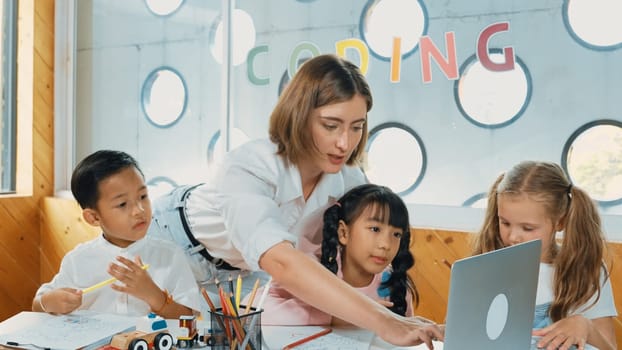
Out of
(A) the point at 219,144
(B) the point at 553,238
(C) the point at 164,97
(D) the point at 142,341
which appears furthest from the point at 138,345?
(C) the point at 164,97

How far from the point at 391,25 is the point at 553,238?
117cm

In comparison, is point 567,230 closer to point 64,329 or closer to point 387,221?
point 387,221

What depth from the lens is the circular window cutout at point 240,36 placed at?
297cm

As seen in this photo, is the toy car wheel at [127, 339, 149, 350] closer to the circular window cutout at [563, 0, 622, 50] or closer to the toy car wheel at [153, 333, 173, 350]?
the toy car wheel at [153, 333, 173, 350]

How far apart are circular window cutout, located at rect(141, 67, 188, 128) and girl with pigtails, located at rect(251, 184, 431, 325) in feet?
5.62

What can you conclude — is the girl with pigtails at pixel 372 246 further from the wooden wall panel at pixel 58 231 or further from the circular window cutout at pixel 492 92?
the wooden wall panel at pixel 58 231

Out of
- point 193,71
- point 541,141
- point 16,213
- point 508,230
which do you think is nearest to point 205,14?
point 193,71

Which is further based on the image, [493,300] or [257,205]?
[257,205]

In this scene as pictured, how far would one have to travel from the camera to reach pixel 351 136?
155 centimetres

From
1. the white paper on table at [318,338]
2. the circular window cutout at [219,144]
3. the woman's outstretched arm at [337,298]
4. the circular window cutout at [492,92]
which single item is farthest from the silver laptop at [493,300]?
the circular window cutout at [219,144]

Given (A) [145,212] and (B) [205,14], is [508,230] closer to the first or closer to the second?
(A) [145,212]

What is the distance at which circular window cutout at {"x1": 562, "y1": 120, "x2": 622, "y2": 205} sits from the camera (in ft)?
7.14

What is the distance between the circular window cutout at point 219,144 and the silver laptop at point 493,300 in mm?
1976

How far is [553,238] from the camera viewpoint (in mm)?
1762
